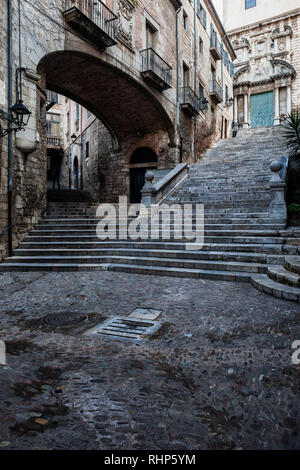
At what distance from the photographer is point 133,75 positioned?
501 inches

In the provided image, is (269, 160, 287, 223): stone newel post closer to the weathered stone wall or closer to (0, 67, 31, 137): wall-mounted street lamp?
(0, 67, 31, 137): wall-mounted street lamp

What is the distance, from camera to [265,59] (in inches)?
1065

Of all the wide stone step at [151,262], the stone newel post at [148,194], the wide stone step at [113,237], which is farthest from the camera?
the stone newel post at [148,194]

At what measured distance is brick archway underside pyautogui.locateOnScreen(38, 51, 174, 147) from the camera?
1098 centimetres

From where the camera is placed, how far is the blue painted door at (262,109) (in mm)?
26625

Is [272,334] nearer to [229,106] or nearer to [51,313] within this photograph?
[51,313]

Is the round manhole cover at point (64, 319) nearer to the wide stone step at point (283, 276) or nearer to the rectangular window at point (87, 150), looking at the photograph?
the wide stone step at point (283, 276)

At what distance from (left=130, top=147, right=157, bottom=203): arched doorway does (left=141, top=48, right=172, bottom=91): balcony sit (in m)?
3.44

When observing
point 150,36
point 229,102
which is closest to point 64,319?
→ point 150,36

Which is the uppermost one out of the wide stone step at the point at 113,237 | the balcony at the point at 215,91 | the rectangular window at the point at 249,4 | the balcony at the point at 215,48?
the rectangular window at the point at 249,4

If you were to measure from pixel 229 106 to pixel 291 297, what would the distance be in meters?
27.1

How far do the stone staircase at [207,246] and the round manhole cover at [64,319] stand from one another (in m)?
2.66

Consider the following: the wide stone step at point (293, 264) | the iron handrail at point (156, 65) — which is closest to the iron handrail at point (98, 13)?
the iron handrail at point (156, 65)

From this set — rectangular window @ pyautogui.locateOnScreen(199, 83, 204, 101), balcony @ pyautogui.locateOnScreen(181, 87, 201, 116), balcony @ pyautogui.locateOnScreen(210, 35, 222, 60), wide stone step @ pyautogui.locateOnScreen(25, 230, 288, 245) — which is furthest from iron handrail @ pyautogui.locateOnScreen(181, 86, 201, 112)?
wide stone step @ pyautogui.locateOnScreen(25, 230, 288, 245)
